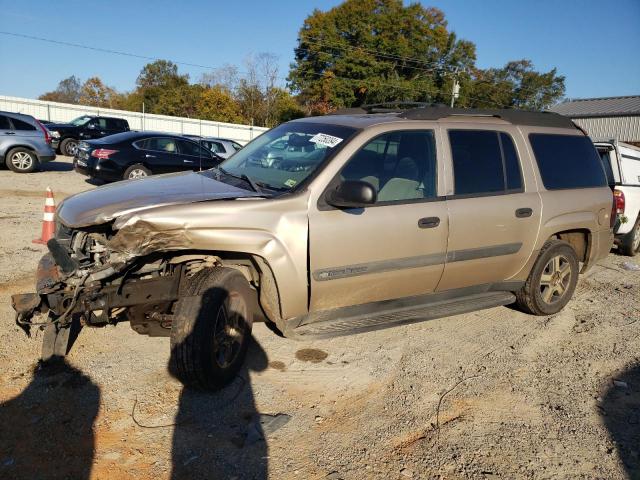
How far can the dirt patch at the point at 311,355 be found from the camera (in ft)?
13.3

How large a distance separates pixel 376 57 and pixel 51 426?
4438 centimetres

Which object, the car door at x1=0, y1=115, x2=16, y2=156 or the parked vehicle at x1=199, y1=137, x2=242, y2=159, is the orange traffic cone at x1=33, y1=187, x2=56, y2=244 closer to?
the car door at x1=0, y1=115, x2=16, y2=156

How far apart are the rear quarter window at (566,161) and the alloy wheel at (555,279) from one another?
784 millimetres

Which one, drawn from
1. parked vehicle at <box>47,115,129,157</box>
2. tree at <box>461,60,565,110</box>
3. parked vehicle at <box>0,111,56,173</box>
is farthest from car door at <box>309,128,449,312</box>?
tree at <box>461,60,565,110</box>

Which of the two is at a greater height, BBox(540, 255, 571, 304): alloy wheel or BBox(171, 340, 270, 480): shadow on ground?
BBox(540, 255, 571, 304): alloy wheel

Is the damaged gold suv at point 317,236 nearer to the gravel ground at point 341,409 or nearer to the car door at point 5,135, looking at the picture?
the gravel ground at point 341,409

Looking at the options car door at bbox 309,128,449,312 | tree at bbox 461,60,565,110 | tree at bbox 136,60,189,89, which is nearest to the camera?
car door at bbox 309,128,449,312

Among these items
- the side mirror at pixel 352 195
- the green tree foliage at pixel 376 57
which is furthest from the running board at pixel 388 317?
the green tree foliage at pixel 376 57

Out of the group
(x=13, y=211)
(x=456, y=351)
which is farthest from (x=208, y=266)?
(x=13, y=211)

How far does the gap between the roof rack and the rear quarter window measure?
6.3 inches

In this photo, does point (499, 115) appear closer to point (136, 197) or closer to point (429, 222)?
point (429, 222)

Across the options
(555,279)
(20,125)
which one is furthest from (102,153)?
(555,279)

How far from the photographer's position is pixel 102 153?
12039mm

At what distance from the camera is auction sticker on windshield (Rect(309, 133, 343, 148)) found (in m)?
3.87
